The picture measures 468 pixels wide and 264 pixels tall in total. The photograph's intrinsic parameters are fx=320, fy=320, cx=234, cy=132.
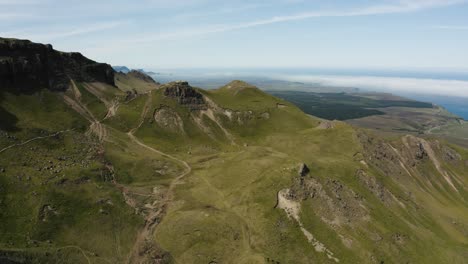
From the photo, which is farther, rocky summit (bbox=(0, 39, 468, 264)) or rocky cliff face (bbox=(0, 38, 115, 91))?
rocky cliff face (bbox=(0, 38, 115, 91))

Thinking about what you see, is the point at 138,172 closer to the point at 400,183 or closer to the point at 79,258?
the point at 79,258

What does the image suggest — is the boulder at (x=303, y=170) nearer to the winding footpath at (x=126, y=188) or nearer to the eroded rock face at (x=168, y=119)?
the winding footpath at (x=126, y=188)

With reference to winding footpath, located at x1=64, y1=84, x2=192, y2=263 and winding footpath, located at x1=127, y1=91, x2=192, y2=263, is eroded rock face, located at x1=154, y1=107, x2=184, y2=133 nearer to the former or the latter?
winding footpath, located at x1=64, y1=84, x2=192, y2=263

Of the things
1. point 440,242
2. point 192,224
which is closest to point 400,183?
point 440,242

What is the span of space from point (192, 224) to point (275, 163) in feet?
145

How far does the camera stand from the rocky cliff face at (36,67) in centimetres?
14969

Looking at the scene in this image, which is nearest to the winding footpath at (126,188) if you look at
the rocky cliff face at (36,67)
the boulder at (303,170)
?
the rocky cliff face at (36,67)

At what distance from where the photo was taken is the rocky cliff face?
5893 inches

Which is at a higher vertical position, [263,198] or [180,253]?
[263,198]

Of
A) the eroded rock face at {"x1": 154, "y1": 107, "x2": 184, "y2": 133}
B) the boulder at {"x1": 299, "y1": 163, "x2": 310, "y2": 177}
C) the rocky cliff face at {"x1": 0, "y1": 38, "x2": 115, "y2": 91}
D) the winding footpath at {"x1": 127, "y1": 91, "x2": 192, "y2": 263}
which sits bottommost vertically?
the winding footpath at {"x1": 127, "y1": 91, "x2": 192, "y2": 263}

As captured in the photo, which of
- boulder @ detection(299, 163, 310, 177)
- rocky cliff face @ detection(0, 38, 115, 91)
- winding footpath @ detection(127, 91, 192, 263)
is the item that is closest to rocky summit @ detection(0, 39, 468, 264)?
winding footpath @ detection(127, 91, 192, 263)

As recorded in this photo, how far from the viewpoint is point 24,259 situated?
7969 cm

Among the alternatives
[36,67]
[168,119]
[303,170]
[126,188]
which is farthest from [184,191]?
[36,67]

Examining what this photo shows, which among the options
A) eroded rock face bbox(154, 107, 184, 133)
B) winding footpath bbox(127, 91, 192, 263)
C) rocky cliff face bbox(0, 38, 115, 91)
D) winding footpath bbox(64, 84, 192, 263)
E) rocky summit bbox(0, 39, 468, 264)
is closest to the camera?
winding footpath bbox(127, 91, 192, 263)
